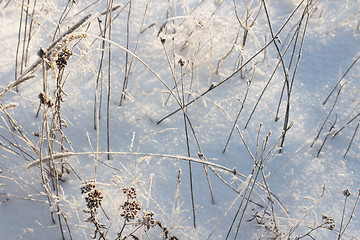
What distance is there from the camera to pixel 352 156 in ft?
4.77

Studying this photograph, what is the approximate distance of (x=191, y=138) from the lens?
1.48 m

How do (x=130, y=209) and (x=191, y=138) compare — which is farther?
(x=191, y=138)

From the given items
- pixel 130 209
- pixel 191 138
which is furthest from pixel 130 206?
→ pixel 191 138

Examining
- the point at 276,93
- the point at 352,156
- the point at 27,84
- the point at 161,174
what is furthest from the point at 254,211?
the point at 27,84

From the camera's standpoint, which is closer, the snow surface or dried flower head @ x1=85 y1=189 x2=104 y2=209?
dried flower head @ x1=85 y1=189 x2=104 y2=209

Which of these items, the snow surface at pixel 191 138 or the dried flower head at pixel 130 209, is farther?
the snow surface at pixel 191 138

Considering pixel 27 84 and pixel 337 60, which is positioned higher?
pixel 337 60

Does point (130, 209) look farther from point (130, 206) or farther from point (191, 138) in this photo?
point (191, 138)

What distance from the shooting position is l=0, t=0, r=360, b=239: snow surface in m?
1.18

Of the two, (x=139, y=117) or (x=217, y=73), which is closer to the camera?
(x=139, y=117)

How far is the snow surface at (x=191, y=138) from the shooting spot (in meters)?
1.18

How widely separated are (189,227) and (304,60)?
44.8 inches

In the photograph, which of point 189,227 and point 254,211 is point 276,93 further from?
point 189,227

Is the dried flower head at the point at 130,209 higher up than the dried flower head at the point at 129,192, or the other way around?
the dried flower head at the point at 129,192
